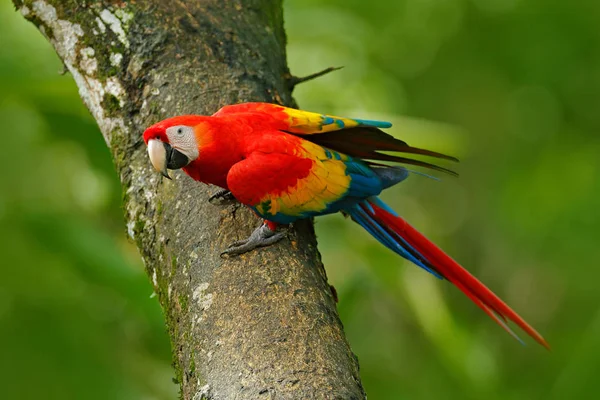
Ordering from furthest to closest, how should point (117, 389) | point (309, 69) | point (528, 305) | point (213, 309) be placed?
point (528, 305), point (309, 69), point (117, 389), point (213, 309)

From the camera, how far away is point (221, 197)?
5.12ft

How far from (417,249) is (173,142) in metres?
0.73

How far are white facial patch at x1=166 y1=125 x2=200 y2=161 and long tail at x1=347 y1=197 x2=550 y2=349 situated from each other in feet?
1.56

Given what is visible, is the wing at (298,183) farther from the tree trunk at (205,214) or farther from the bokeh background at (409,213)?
the bokeh background at (409,213)

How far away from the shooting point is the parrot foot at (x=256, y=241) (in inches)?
54.4

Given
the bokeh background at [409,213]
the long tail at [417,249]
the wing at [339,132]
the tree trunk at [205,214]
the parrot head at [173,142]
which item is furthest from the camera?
the bokeh background at [409,213]

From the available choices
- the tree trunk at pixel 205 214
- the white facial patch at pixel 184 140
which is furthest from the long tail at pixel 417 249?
the white facial patch at pixel 184 140

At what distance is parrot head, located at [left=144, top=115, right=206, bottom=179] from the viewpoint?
1484mm

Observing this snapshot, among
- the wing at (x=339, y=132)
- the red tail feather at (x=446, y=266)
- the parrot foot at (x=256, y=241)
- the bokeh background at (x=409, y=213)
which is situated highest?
the wing at (x=339, y=132)

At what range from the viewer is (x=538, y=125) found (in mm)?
4113

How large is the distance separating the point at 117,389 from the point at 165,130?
1.50m

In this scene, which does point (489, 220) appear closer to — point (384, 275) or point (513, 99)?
point (513, 99)

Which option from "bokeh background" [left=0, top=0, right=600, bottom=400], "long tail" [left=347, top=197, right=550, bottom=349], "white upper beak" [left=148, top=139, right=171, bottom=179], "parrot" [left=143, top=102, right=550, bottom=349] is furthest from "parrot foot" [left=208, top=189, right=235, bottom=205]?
"bokeh background" [left=0, top=0, right=600, bottom=400]

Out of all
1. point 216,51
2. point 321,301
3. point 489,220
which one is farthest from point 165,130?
point 489,220
